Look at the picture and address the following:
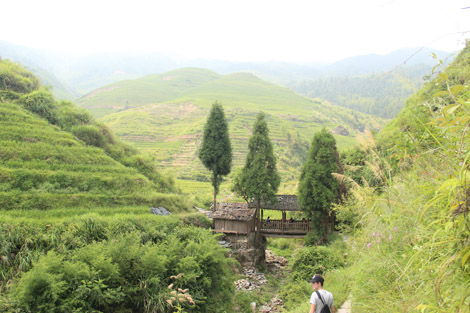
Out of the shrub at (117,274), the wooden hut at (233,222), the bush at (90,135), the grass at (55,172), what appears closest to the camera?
the shrub at (117,274)

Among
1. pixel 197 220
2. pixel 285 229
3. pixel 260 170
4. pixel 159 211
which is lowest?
pixel 285 229

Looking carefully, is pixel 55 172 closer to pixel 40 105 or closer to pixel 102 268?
pixel 40 105

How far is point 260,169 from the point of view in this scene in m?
17.3

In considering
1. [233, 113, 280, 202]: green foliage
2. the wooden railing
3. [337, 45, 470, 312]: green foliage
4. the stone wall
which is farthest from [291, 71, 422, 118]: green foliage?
[337, 45, 470, 312]: green foliage

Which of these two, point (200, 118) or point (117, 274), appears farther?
point (200, 118)

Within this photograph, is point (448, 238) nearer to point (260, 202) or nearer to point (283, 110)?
point (260, 202)

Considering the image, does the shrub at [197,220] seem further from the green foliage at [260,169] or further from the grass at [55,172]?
the green foliage at [260,169]

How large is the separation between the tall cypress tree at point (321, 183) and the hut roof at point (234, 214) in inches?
121

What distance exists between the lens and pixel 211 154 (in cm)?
1881

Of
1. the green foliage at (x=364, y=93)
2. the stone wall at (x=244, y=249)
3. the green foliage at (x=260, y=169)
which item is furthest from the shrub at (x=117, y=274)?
the green foliage at (x=364, y=93)

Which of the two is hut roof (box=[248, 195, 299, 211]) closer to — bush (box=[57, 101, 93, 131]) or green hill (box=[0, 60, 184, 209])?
green hill (box=[0, 60, 184, 209])

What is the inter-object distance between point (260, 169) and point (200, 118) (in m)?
58.3

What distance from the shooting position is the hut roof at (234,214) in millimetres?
17016

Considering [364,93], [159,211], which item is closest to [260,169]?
[159,211]
